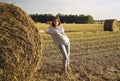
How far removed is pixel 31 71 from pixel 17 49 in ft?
2.32

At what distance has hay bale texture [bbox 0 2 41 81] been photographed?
704 centimetres

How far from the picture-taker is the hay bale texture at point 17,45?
277 inches

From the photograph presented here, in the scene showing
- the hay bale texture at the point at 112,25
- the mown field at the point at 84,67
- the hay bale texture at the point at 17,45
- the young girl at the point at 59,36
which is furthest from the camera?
the hay bale texture at the point at 112,25

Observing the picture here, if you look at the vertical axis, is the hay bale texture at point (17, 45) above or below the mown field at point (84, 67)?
above

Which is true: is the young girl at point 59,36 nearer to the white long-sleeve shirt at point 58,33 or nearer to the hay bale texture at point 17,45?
the white long-sleeve shirt at point 58,33

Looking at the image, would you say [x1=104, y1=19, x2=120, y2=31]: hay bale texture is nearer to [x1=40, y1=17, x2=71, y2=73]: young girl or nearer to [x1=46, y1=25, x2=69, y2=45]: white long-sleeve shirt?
[x1=40, y1=17, x2=71, y2=73]: young girl

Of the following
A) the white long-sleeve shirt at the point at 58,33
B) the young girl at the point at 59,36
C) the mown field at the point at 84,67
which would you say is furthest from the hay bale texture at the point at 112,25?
the white long-sleeve shirt at the point at 58,33

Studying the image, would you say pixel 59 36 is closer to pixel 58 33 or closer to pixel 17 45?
pixel 58 33

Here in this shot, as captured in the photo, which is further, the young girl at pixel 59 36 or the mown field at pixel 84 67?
the young girl at pixel 59 36

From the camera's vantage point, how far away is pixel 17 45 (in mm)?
7230

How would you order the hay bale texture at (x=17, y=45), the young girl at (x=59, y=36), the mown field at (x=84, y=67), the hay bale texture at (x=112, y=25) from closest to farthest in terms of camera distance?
the hay bale texture at (x=17, y=45) → the mown field at (x=84, y=67) → the young girl at (x=59, y=36) → the hay bale texture at (x=112, y=25)

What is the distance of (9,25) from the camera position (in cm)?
723

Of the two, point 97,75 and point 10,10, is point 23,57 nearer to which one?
point 10,10

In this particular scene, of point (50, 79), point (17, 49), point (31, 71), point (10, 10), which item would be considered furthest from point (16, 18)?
point (50, 79)
